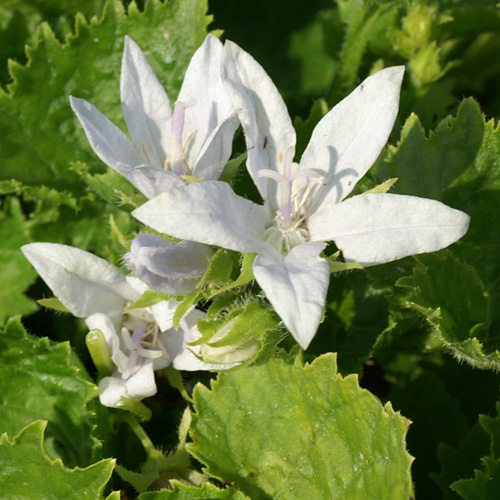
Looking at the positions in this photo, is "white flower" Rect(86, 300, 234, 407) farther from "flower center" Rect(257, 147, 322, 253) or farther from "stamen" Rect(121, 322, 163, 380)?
"flower center" Rect(257, 147, 322, 253)

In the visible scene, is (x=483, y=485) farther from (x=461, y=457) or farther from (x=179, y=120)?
(x=179, y=120)

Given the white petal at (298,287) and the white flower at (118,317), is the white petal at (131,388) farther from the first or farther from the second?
the white petal at (298,287)

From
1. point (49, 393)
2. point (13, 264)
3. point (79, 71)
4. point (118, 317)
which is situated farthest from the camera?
point (13, 264)

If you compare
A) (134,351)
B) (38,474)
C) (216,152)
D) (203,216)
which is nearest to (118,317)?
(134,351)

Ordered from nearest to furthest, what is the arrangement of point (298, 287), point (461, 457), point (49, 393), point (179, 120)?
point (298, 287) < point (179, 120) < point (49, 393) < point (461, 457)

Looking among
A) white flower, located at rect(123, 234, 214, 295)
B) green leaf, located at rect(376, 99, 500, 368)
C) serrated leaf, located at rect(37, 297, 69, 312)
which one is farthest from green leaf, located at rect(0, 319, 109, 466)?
green leaf, located at rect(376, 99, 500, 368)

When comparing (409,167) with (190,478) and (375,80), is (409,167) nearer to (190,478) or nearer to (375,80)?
(375,80)
